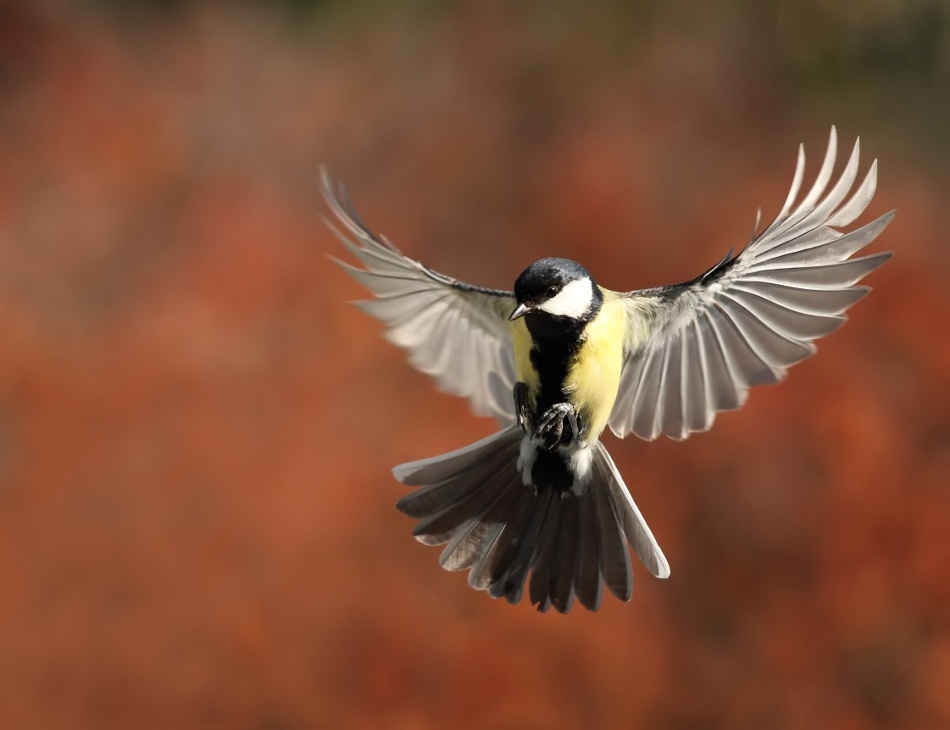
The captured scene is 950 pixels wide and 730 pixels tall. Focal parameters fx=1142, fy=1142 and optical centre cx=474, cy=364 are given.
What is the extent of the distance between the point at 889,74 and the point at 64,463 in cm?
405

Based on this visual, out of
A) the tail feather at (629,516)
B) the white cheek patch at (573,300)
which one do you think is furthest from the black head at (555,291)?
the tail feather at (629,516)

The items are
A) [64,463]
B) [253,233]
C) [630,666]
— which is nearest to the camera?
[630,666]

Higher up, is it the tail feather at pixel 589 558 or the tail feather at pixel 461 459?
the tail feather at pixel 461 459

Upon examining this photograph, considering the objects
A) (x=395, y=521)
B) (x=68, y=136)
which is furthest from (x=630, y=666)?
(x=68, y=136)

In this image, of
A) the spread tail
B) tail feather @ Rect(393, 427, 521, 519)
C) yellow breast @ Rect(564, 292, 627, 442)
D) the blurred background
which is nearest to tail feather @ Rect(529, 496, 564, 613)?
the spread tail

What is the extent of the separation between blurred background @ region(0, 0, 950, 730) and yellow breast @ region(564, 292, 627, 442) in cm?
237

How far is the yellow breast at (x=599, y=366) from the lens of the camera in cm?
173

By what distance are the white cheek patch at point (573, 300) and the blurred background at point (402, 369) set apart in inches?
99.5

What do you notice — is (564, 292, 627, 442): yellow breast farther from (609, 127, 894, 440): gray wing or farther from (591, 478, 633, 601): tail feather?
(591, 478, 633, 601): tail feather

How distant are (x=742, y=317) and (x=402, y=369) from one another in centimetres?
307

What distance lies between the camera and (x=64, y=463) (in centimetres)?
463

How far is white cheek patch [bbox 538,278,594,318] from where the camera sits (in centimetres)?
164

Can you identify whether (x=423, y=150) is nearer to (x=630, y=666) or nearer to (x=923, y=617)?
(x=630, y=666)

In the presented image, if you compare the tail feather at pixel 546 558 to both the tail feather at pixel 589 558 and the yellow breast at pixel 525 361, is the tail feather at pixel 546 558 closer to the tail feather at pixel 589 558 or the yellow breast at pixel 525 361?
the tail feather at pixel 589 558
